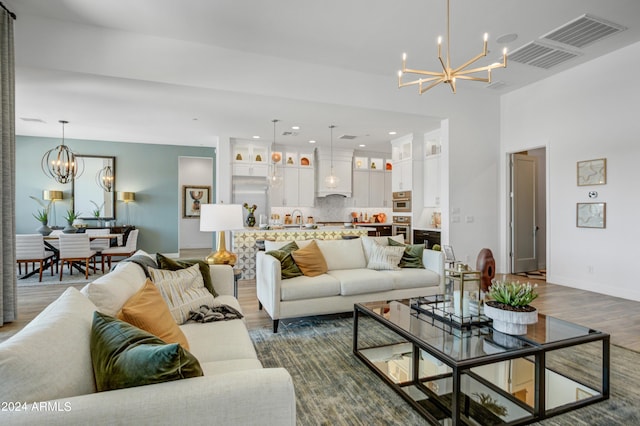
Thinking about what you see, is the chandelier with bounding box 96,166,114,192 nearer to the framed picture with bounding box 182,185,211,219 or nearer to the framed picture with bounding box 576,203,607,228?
the framed picture with bounding box 182,185,211,219

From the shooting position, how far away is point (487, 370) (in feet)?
7.66

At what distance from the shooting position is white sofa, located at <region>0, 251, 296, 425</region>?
89 cm

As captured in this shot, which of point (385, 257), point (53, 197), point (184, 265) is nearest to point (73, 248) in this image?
point (53, 197)

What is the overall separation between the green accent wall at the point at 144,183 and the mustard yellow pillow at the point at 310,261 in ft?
20.4

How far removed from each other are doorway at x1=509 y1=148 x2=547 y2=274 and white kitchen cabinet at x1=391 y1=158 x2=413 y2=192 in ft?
6.44

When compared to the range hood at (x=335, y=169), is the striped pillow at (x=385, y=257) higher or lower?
lower

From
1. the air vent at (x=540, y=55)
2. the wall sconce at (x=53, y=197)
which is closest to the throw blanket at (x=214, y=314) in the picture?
the air vent at (x=540, y=55)

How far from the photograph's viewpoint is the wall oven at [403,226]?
24.5ft

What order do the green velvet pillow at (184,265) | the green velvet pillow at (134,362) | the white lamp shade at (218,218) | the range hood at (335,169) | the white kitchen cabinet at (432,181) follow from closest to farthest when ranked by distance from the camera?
the green velvet pillow at (134,362) → the green velvet pillow at (184,265) → the white lamp shade at (218,218) → the white kitchen cabinet at (432,181) → the range hood at (335,169)

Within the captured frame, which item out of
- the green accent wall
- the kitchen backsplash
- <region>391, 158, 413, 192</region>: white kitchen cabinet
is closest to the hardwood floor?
<region>391, 158, 413, 192</region>: white kitchen cabinet

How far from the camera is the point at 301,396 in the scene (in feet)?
7.00

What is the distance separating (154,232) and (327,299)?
6807mm

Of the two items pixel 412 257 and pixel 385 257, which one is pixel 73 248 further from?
pixel 412 257

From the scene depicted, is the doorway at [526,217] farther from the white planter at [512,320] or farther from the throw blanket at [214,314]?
the throw blanket at [214,314]
